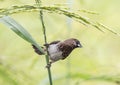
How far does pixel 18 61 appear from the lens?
5.01ft

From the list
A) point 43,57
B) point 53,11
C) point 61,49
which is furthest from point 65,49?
point 43,57

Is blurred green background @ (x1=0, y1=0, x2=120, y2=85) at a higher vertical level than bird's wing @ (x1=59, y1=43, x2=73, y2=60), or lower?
lower

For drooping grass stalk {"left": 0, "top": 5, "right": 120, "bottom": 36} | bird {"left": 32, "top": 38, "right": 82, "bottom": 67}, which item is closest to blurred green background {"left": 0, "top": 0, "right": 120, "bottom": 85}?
bird {"left": 32, "top": 38, "right": 82, "bottom": 67}

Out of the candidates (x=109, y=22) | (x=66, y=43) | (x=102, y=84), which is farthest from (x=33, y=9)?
(x=109, y=22)

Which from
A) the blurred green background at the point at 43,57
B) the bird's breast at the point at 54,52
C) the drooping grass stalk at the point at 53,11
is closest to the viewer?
the drooping grass stalk at the point at 53,11

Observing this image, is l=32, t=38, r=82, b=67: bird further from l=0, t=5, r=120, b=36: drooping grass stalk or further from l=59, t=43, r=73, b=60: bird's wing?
l=0, t=5, r=120, b=36: drooping grass stalk

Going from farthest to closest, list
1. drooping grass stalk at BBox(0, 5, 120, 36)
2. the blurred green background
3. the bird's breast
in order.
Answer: the blurred green background, the bird's breast, drooping grass stalk at BBox(0, 5, 120, 36)

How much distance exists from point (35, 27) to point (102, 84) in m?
0.59

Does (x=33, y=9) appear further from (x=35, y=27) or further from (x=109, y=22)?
(x=109, y=22)

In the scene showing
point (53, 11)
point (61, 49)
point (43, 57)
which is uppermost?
point (53, 11)

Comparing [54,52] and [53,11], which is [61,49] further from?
[53,11]

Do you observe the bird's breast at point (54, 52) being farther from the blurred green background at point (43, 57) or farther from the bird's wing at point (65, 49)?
the blurred green background at point (43, 57)

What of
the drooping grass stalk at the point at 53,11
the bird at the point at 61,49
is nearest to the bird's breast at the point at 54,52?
the bird at the point at 61,49

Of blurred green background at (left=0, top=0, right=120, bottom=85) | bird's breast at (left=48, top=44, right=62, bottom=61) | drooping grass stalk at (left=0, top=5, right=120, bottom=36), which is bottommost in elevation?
blurred green background at (left=0, top=0, right=120, bottom=85)
